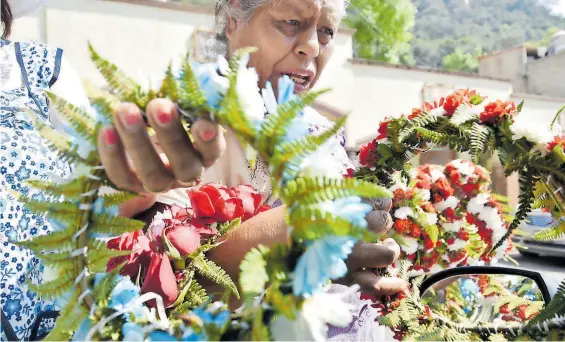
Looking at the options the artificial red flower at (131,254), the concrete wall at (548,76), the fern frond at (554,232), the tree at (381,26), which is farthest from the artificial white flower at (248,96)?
the tree at (381,26)

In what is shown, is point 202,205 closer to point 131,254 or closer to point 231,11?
point 131,254

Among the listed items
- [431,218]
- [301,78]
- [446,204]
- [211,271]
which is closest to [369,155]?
[301,78]

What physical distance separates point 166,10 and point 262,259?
984 cm

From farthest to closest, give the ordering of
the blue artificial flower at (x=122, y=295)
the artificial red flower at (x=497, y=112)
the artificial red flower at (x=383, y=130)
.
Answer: the artificial red flower at (x=383, y=130) → the artificial red flower at (x=497, y=112) → the blue artificial flower at (x=122, y=295)

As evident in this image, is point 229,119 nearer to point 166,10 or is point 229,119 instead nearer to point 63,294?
point 63,294

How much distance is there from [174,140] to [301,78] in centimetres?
94

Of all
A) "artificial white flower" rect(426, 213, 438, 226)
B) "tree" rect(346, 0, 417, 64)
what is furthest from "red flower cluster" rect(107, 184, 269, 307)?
"tree" rect(346, 0, 417, 64)

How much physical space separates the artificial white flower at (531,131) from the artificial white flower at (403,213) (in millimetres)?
911

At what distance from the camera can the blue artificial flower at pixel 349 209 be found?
0.59m

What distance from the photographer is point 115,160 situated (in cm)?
63

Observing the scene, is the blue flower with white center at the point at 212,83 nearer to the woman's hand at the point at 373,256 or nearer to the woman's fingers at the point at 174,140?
the woman's fingers at the point at 174,140

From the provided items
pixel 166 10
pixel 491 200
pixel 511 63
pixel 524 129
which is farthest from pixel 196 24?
pixel 511 63

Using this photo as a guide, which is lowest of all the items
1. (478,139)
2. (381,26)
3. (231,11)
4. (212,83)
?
(478,139)

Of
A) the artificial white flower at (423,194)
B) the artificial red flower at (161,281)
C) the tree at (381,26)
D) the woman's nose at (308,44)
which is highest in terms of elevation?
the tree at (381,26)
